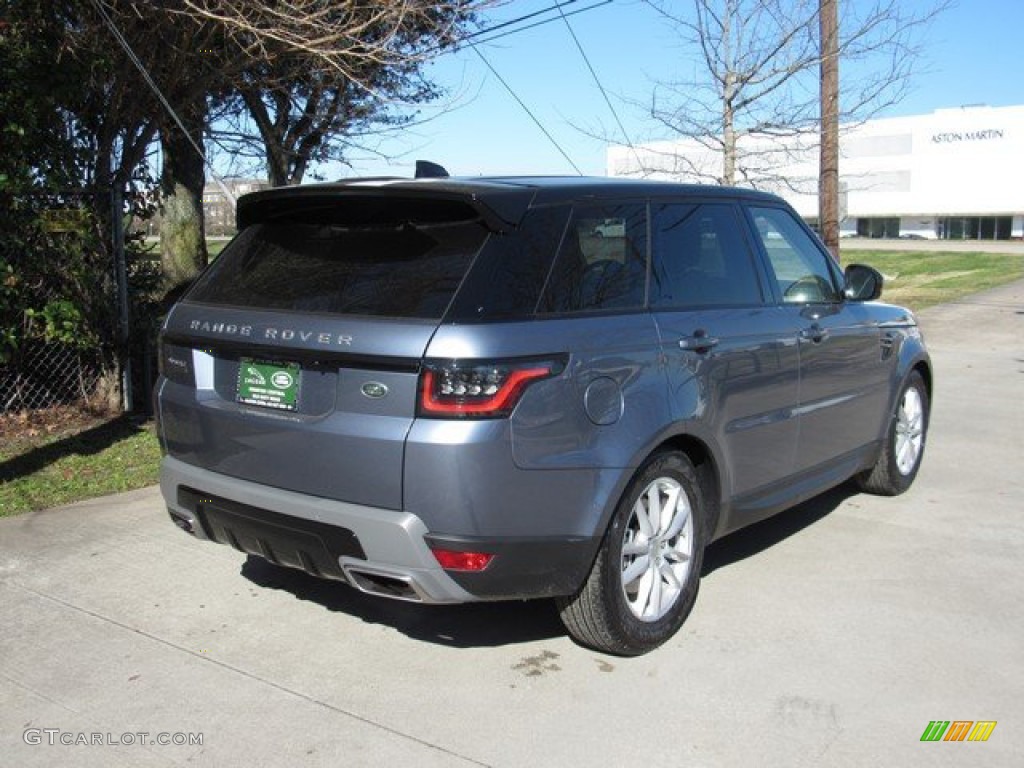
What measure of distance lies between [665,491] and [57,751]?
7.78ft

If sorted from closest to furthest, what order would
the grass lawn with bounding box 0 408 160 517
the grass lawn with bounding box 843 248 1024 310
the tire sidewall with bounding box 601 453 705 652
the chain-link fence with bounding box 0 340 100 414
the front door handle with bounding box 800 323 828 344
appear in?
the tire sidewall with bounding box 601 453 705 652, the front door handle with bounding box 800 323 828 344, the grass lawn with bounding box 0 408 160 517, the chain-link fence with bounding box 0 340 100 414, the grass lawn with bounding box 843 248 1024 310

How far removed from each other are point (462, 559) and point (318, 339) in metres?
0.91

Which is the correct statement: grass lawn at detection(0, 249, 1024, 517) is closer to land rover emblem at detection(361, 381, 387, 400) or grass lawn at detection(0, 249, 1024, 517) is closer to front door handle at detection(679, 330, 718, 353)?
land rover emblem at detection(361, 381, 387, 400)

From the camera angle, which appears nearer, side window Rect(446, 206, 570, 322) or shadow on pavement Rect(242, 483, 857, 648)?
side window Rect(446, 206, 570, 322)

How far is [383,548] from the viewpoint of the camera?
328 centimetres

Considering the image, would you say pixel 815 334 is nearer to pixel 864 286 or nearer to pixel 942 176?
pixel 864 286

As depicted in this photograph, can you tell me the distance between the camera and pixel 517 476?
128 inches

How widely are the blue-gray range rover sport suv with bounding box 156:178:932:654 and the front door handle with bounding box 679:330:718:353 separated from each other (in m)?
0.01

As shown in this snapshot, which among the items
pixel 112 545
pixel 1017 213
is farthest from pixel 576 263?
pixel 1017 213

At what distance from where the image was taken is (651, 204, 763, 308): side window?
4086 mm

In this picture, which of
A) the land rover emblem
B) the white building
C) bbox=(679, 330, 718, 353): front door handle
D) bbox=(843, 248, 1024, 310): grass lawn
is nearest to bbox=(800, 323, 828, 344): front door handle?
bbox=(679, 330, 718, 353): front door handle

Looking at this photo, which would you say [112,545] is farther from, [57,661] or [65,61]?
[65,61]

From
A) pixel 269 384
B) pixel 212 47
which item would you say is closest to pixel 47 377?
pixel 212 47
